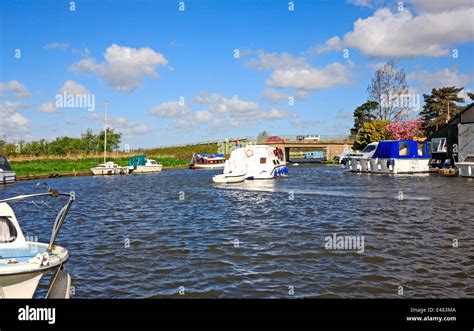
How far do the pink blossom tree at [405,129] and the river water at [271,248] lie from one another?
52280mm

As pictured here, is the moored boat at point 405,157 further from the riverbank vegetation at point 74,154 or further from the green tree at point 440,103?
the riverbank vegetation at point 74,154

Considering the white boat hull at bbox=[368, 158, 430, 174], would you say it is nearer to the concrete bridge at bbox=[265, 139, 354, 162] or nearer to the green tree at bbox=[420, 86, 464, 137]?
the green tree at bbox=[420, 86, 464, 137]

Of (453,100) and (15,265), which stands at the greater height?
(453,100)

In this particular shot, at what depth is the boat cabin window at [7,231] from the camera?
36.1 ft

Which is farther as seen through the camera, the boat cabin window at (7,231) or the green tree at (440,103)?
the green tree at (440,103)

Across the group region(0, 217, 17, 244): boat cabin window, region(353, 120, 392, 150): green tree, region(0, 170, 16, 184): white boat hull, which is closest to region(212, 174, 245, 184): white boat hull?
region(0, 170, 16, 184): white boat hull

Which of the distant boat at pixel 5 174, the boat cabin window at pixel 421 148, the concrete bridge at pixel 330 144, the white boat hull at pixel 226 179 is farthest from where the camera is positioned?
the concrete bridge at pixel 330 144

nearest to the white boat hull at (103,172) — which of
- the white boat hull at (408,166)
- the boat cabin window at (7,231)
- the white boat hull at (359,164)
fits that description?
the white boat hull at (359,164)

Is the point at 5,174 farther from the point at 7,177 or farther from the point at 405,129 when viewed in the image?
the point at 405,129

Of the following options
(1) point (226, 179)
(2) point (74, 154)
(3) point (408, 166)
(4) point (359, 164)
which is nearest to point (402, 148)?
(3) point (408, 166)

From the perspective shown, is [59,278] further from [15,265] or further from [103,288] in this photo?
[15,265]
